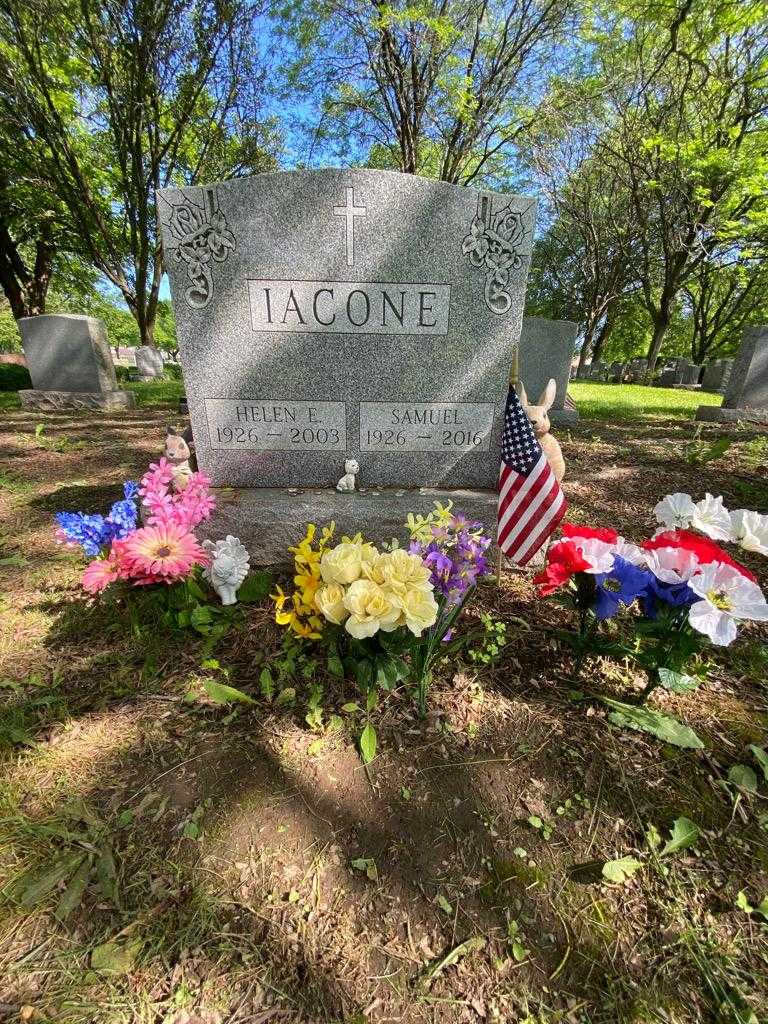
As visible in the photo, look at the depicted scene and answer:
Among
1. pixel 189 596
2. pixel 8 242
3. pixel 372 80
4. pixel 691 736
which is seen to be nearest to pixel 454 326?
pixel 189 596

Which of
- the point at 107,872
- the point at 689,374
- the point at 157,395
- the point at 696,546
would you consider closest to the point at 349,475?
the point at 696,546

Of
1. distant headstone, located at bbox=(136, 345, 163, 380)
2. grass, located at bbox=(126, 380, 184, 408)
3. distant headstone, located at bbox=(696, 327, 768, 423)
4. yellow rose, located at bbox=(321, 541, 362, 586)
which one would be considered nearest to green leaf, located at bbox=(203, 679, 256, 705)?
yellow rose, located at bbox=(321, 541, 362, 586)

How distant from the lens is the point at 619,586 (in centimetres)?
172

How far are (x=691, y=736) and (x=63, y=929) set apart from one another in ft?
6.81

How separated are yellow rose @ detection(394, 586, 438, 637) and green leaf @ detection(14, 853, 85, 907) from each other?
1.22m

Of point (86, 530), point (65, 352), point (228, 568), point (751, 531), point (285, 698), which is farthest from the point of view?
point (65, 352)

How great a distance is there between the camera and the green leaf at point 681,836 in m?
1.38

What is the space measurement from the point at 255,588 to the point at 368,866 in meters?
1.48

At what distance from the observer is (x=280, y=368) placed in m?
2.77

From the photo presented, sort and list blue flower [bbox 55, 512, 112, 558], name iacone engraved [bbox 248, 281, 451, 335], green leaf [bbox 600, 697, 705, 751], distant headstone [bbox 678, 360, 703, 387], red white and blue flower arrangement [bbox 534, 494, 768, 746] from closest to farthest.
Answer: red white and blue flower arrangement [bbox 534, 494, 768, 746], green leaf [bbox 600, 697, 705, 751], blue flower [bbox 55, 512, 112, 558], name iacone engraved [bbox 248, 281, 451, 335], distant headstone [bbox 678, 360, 703, 387]

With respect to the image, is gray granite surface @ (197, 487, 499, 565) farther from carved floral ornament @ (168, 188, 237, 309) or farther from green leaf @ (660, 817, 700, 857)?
green leaf @ (660, 817, 700, 857)

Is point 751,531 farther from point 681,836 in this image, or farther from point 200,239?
point 200,239

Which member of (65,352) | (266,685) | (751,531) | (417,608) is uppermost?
(65,352)

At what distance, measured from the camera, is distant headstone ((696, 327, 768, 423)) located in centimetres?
755
